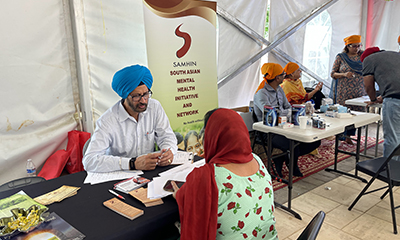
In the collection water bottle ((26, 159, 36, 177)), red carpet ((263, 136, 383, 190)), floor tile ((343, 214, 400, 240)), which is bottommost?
floor tile ((343, 214, 400, 240))

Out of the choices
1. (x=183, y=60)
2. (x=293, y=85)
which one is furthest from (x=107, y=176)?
(x=293, y=85)

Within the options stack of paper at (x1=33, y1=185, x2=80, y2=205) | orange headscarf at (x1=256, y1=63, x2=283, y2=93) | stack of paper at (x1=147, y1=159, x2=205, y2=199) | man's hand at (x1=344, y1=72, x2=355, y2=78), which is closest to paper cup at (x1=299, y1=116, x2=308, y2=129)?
orange headscarf at (x1=256, y1=63, x2=283, y2=93)

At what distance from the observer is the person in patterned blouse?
1222 mm

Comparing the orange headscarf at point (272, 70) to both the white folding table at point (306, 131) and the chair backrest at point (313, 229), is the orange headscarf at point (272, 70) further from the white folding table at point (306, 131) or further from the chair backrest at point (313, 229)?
the chair backrest at point (313, 229)

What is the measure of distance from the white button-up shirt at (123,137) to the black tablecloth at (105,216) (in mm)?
276

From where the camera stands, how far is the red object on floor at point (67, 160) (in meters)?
2.70

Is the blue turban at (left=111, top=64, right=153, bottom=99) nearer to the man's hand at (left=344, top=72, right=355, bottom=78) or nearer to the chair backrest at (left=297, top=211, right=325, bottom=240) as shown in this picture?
the chair backrest at (left=297, top=211, right=325, bottom=240)

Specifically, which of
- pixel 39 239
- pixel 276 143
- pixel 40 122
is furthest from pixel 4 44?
pixel 276 143

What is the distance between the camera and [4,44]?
240cm

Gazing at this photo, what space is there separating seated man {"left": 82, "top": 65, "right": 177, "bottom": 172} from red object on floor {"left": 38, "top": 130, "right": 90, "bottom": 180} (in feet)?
2.63

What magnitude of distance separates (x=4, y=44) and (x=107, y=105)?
3.55 feet

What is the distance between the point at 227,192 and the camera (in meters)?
1.24

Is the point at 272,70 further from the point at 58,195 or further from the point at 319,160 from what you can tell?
the point at 58,195

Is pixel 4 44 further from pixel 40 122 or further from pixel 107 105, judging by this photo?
pixel 107 105
